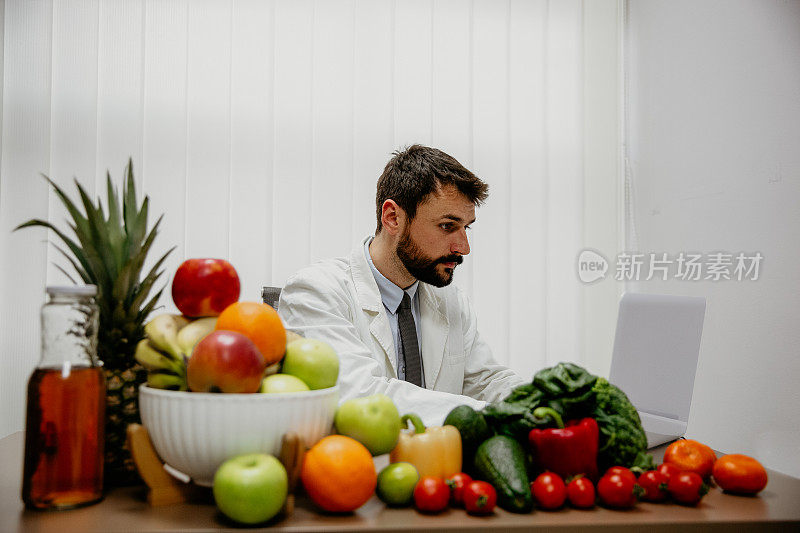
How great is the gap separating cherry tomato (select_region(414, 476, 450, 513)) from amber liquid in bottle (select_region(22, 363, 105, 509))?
0.42 m

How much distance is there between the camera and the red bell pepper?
0.84 meters

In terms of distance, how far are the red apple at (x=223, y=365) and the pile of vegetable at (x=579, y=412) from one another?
361 mm

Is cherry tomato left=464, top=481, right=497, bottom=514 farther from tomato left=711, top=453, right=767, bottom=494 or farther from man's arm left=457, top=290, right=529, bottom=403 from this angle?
man's arm left=457, top=290, right=529, bottom=403

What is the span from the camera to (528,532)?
0.72m

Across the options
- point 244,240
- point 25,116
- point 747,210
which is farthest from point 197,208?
point 747,210

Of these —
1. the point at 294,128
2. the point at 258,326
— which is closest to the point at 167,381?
the point at 258,326

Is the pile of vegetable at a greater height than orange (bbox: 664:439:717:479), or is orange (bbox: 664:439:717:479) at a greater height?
the pile of vegetable

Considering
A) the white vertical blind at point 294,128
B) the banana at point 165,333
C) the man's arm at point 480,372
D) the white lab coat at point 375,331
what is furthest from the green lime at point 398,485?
the white vertical blind at point 294,128

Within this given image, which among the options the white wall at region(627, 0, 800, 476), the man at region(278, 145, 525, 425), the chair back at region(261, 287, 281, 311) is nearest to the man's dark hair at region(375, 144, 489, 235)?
the man at region(278, 145, 525, 425)

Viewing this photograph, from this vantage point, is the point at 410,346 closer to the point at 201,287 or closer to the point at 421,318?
the point at 421,318

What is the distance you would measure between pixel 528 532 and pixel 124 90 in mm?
2775

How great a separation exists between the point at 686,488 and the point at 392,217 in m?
1.40

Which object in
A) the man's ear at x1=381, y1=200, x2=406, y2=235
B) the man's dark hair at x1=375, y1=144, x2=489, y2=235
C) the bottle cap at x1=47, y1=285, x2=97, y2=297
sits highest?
the man's dark hair at x1=375, y1=144, x2=489, y2=235

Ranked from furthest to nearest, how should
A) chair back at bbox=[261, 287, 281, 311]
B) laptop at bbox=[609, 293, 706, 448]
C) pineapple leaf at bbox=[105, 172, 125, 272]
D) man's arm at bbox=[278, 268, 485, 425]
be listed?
chair back at bbox=[261, 287, 281, 311] < laptop at bbox=[609, 293, 706, 448] < man's arm at bbox=[278, 268, 485, 425] < pineapple leaf at bbox=[105, 172, 125, 272]
